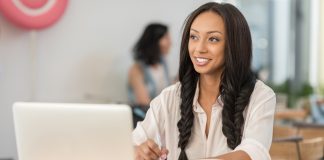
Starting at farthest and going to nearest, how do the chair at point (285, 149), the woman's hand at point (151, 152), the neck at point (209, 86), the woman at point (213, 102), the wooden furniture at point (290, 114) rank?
the wooden furniture at point (290, 114) → the chair at point (285, 149) → the neck at point (209, 86) → the woman at point (213, 102) → the woman's hand at point (151, 152)

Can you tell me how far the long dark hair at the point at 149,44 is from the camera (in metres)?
4.91

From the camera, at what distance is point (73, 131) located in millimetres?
1616

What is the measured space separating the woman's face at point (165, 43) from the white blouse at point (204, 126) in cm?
272

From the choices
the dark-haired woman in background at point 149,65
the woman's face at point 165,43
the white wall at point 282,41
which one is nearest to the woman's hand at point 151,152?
the dark-haired woman in background at point 149,65

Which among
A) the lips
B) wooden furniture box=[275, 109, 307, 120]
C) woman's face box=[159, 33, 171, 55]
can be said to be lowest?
wooden furniture box=[275, 109, 307, 120]

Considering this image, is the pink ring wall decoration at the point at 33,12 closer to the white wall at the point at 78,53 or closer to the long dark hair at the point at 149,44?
the white wall at the point at 78,53

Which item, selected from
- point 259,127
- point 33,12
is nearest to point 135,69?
point 33,12

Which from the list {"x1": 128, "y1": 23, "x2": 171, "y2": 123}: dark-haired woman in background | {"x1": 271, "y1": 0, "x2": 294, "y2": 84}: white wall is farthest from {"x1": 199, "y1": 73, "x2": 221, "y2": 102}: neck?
{"x1": 271, "y1": 0, "x2": 294, "y2": 84}: white wall

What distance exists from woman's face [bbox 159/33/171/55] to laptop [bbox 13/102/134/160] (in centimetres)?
331

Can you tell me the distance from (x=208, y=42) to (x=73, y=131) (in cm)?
69

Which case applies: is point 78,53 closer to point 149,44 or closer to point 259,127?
point 149,44

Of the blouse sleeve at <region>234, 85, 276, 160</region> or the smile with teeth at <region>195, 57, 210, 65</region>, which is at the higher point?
the smile with teeth at <region>195, 57, 210, 65</region>

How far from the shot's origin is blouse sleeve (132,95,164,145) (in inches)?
86.8

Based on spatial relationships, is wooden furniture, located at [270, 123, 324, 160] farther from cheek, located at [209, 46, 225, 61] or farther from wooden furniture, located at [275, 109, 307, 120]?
wooden furniture, located at [275, 109, 307, 120]
